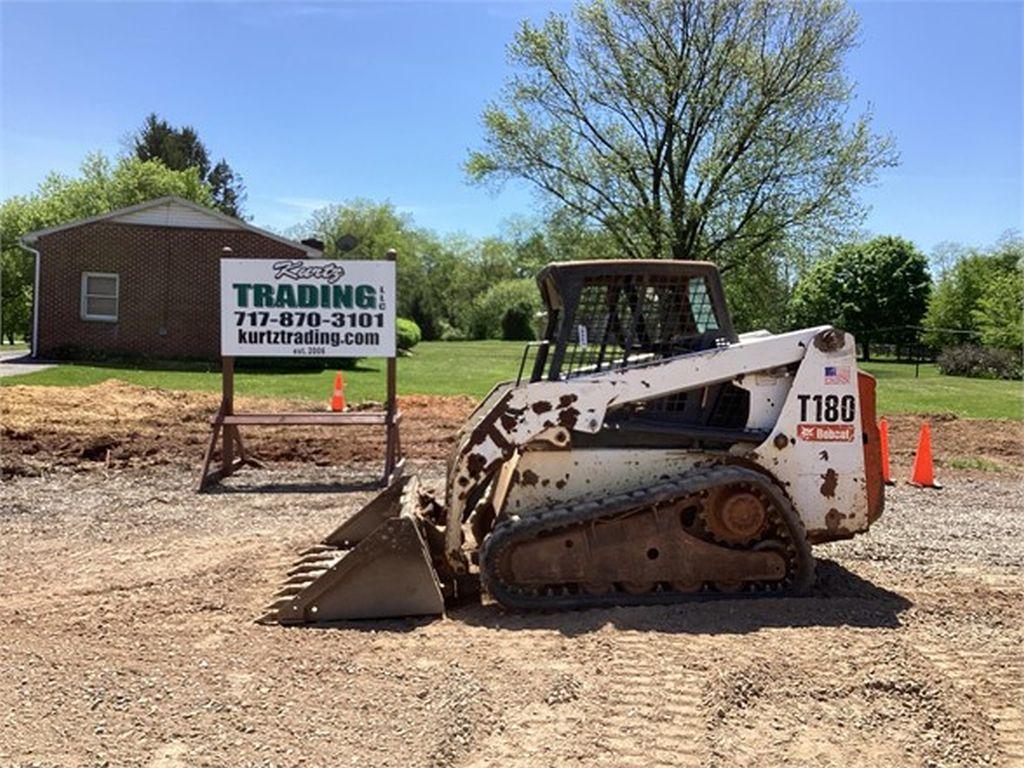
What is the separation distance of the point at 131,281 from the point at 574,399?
24983mm

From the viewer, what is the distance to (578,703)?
3930mm

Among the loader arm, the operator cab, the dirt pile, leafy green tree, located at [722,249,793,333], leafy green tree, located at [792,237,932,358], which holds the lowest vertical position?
the dirt pile

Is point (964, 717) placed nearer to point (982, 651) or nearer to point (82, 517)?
point (982, 651)

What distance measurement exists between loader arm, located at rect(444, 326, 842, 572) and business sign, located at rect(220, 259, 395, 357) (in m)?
5.89

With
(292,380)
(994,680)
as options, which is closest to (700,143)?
(292,380)

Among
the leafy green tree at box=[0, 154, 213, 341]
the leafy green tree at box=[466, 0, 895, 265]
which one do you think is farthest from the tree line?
the leafy green tree at box=[0, 154, 213, 341]

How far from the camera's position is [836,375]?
5.61 m

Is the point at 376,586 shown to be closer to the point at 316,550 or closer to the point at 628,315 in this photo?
the point at 316,550

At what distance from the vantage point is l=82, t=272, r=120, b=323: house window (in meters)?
27.2

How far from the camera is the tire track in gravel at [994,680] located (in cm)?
368

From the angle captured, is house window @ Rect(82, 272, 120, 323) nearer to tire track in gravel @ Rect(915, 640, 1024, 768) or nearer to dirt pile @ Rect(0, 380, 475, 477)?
dirt pile @ Rect(0, 380, 475, 477)

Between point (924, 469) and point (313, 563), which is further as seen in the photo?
point (924, 469)

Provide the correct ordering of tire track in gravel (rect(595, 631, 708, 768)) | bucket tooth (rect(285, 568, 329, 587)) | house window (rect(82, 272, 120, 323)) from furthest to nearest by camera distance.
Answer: house window (rect(82, 272, 120, 323)) → bucket tooth (rect(285, 568, 329, 587)) → tire track in gravel (rect(595, 631, 708, 768))

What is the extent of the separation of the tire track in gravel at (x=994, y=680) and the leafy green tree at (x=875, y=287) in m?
60.0
